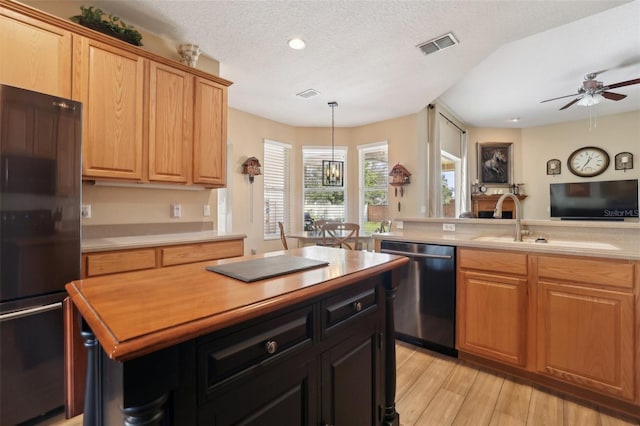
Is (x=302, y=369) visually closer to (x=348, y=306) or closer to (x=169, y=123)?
(x=348, y=306)

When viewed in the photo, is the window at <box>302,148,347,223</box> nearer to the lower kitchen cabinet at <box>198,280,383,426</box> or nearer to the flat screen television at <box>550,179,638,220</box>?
the lower kitchen cabinet at <box>198,280,383,426</box>

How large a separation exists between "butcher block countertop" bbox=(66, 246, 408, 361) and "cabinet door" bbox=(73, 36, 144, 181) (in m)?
1.53

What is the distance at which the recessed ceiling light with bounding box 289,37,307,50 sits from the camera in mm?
2631

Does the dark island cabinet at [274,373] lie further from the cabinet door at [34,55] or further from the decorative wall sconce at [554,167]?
the decorative wall sconce at [554,167]

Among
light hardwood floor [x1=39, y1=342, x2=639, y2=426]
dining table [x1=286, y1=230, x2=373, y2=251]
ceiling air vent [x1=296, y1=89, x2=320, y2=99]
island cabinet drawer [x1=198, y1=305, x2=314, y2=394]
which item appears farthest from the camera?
dining table [x1=286, y1=230, x2=373, y2=251]

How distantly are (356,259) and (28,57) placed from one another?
243 centimetres

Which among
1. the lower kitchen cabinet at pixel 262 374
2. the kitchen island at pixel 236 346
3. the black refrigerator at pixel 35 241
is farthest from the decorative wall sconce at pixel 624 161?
the black refrigerator at pixel 35 241

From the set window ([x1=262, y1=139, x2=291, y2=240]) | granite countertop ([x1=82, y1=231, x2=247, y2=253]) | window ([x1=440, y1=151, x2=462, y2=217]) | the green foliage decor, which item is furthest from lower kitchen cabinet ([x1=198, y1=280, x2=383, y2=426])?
window ([x1=440, y1=151, x2=462, y2=217])

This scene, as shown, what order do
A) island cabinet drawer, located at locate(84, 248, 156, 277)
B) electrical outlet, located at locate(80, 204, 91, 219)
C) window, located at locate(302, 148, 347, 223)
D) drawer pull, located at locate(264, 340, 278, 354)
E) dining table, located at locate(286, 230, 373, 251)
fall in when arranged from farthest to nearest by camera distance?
window, located at locate(302, 148, 347, 223) < dining table, located at locate(286, 230, 373, 251) < electrical outlet, located at locate(80, 204, 91, 219) < island cabinet drawer, located at locate(84, 248, 156, 277) < drawer pull, located at locate(264, 340, 278, 354)

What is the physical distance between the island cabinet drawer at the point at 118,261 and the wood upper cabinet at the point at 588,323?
2781 mm

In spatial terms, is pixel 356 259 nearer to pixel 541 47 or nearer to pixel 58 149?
pixel 58 149

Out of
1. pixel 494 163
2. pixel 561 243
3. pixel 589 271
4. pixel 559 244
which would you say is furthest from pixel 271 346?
pixel 494 163

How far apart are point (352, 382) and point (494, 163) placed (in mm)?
6686

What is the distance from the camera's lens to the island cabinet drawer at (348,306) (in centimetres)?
106
